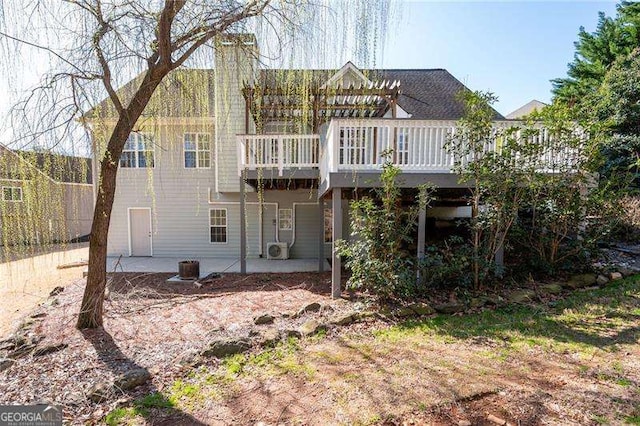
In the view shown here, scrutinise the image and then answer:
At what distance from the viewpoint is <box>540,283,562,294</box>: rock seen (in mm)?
5578

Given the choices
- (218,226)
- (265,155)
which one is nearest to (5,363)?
(265,155)

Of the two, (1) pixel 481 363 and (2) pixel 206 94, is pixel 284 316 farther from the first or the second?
(2) pixel 206 94

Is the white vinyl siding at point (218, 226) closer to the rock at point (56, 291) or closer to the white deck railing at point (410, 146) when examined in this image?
the rock at point (56, 291)

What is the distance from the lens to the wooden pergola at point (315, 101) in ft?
12.8

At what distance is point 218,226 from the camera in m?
11.6

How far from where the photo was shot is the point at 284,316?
16.9 feet

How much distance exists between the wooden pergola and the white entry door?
5.87 meters

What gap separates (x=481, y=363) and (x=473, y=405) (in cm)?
87

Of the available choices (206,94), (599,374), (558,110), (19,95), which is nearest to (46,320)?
(19,95)

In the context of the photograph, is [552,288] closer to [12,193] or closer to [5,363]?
[12,193]

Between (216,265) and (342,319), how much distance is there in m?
6.42

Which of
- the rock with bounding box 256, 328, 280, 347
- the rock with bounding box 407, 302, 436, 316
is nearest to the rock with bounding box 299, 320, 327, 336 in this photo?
the rock with bounding box 256, 328, 280, 347

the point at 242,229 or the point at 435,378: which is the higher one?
the point at 242,229

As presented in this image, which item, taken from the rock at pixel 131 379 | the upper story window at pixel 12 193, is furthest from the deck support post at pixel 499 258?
the upper story window at pixel 12 193
